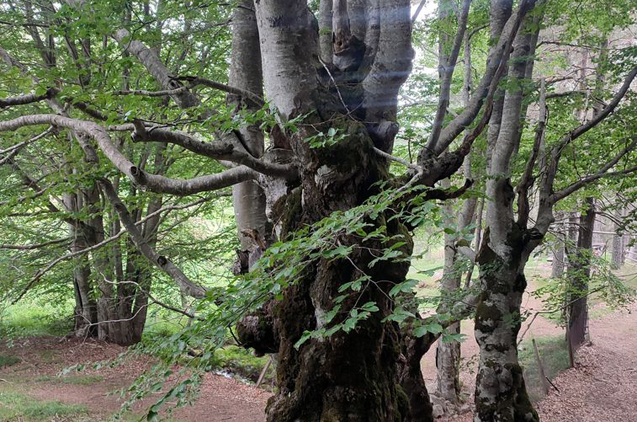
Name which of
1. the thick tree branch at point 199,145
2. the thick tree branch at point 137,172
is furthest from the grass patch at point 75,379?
the thick tree branch at point 199,145

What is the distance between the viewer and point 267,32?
307 cm

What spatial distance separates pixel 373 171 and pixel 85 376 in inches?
366

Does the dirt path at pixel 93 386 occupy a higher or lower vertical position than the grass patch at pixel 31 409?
lower

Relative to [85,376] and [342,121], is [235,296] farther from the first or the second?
[85,376]

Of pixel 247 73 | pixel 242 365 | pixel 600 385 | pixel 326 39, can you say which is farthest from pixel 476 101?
pixel 600 385

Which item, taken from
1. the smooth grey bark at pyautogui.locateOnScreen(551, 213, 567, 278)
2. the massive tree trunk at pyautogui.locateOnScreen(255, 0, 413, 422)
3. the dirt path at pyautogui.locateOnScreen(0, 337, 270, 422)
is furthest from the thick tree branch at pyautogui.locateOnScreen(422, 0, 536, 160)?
A: the dirt path at pyautogui.locateOnScreen(0, 337, 270, 422)

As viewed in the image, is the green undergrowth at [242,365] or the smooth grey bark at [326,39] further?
the green undergrowth at [242,365]

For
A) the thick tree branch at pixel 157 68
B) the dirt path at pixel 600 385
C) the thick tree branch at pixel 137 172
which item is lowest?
the dirt path at pixel 600 385

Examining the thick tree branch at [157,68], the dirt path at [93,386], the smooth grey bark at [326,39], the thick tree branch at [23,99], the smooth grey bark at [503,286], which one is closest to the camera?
the thick tree branch at [23,99]

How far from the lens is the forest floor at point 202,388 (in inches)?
284

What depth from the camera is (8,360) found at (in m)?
10.0

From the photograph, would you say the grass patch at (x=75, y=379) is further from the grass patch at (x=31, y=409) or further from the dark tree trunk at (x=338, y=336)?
the dark tree trunk at (x=338, y=336)

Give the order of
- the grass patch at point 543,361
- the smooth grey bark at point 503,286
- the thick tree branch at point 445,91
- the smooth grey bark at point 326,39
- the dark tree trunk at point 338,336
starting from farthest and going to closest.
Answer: the grass patch at point 543,361 → the smooth grey bark at point 503,286 → the smooth grey bark at point 326,39 → the thick tree branch at point 445,91 → the dark tree trunk at point 338,336

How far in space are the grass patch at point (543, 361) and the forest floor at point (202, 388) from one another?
80 mm
